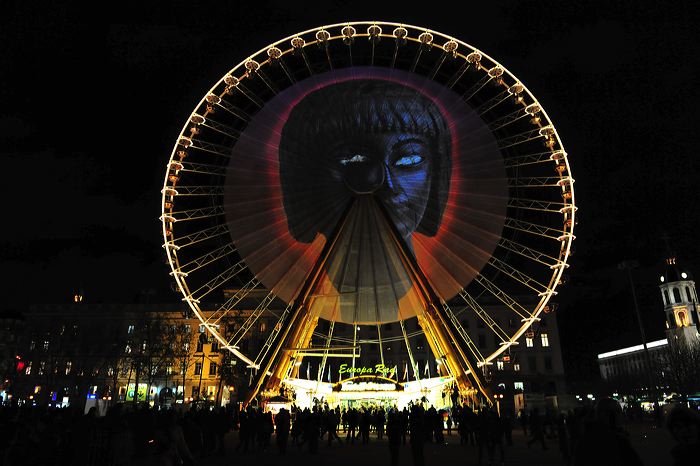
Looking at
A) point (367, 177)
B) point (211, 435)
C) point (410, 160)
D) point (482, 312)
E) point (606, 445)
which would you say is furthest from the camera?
→ point (482, 312)

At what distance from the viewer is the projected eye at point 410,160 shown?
29.9 m

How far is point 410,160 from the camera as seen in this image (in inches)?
1179

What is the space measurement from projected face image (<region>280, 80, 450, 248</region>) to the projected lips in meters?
0.06

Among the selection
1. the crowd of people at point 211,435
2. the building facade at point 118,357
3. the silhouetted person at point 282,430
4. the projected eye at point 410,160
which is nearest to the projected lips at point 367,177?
the projected eye at point 410,160

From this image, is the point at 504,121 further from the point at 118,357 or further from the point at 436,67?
the point at 118,357

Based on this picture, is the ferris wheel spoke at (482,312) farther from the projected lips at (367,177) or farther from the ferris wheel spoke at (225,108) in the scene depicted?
the ferris wheel spoke at (225,108)

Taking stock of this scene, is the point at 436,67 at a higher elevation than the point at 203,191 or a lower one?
higher

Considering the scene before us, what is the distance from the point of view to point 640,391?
294 ft

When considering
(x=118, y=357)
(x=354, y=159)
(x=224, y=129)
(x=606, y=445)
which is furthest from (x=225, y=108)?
(x=118, y=357)

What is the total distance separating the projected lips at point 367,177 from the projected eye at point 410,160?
0.06m

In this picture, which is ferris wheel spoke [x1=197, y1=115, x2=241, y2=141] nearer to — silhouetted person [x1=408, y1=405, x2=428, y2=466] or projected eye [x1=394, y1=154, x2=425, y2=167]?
projected eye [x1=394, y1=154, x2=425, y2=167]

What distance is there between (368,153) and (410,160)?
263cm

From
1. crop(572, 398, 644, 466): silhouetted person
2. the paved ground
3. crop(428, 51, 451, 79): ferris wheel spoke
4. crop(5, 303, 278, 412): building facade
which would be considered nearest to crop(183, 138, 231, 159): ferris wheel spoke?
crop(428, 51, 451, 79): ferris wheel spoke

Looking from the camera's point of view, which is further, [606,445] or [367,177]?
[367,177]
